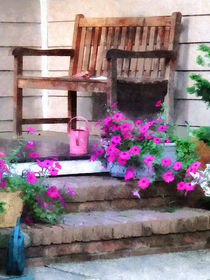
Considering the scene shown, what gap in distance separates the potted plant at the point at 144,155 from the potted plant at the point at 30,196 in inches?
14.2

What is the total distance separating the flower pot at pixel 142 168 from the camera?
11.3 feet

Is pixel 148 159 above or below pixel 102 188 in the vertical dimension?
above

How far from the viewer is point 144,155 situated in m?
3.45

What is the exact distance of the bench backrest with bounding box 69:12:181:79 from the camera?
177 inches

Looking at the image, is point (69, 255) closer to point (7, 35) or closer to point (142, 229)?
point (142, 229)

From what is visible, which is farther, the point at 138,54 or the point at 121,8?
the point at 121,8

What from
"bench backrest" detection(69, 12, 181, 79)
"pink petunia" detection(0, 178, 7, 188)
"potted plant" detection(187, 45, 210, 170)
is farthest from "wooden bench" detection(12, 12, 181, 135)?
"pink petunia" detection(0, 178, 7, 188)

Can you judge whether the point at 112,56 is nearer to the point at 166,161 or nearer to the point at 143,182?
the point at 166,161

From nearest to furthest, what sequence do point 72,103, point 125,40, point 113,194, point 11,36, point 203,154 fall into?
point 113,194
point 203,154
point 125,40
point 72,103
point 11,36

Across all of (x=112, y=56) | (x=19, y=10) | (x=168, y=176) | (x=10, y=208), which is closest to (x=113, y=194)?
(x=168, y=176)

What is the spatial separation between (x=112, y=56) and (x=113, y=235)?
1.36 metres

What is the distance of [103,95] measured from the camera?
16.7ft

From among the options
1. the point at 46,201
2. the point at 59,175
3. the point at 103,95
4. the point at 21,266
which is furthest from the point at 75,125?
the point at 21,266

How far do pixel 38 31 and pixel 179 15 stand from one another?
1.50 meters
